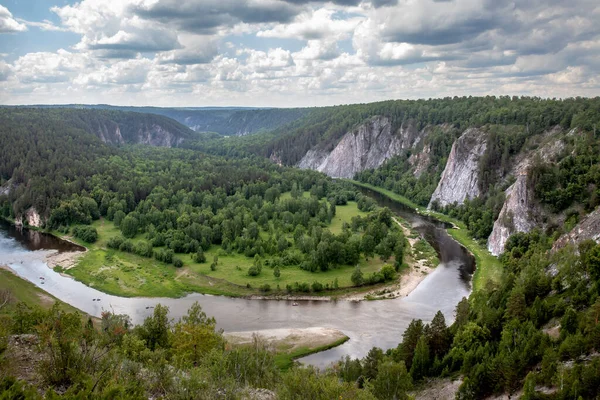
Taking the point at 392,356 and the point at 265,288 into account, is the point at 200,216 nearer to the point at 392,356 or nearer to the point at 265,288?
the point at 265,288

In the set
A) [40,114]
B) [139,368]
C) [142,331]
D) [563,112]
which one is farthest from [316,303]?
[40,114]

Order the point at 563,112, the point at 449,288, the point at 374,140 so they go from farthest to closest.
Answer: the point at 374,140 < the point at 563,112 < the point at 449,288

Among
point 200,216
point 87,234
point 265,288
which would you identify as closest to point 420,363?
point 265,288

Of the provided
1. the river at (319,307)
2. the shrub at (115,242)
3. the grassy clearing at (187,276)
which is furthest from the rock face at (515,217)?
the shrub at (115,242)

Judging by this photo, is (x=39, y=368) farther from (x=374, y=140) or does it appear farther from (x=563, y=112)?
(x=374, y=140)

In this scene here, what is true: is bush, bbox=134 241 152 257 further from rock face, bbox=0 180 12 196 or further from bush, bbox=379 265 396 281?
rock face, bbox=0 180 12 196

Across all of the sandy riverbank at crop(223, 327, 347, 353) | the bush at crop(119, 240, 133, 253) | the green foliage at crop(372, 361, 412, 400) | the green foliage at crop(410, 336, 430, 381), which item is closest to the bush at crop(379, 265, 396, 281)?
the sandy riverbank at crop(223, 327, 347, 353)

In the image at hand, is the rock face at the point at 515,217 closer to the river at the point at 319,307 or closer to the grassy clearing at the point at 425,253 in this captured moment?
the river at the point at 319,307
